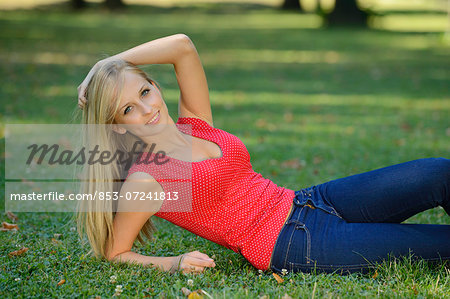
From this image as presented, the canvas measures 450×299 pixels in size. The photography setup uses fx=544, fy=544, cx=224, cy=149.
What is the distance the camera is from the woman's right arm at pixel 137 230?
3.12 meters

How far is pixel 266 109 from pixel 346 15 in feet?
51.7

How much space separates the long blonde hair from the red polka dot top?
0.20m

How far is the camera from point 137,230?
10.6ft

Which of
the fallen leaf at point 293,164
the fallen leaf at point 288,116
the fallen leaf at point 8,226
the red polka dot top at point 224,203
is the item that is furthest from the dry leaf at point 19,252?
the fallen leaf at point 288,116

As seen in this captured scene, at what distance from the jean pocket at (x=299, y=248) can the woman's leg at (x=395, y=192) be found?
346 mm

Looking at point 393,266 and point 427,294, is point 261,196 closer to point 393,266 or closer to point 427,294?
point 393,266

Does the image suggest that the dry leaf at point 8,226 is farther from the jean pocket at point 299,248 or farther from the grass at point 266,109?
the jean pocket at point 299,248

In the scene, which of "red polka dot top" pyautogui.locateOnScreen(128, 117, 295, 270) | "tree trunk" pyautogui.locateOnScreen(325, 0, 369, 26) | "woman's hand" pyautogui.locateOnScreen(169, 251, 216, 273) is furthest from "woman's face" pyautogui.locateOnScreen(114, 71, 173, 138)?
"tree trunk" pyautogui.locateOnScreen(325, 0, 369, 26)

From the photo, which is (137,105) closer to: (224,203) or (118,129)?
(118,129)

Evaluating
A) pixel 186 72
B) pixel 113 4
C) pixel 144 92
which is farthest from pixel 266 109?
pixel 113 4

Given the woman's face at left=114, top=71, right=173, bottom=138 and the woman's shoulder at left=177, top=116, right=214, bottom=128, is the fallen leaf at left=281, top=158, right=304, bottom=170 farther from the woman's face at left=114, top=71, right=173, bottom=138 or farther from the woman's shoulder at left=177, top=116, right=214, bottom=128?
the woman's face at left=114, top=71, right=173, bottom=138

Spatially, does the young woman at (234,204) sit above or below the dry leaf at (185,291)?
above

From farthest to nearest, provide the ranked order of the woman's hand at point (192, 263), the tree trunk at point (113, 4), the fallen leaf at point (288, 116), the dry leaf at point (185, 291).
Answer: the tree trunk at point (113, 4) → the fallen leaf at point (288, 116) → the woman's hand at point (192, 263) → the dry leaf at point (185, 291)

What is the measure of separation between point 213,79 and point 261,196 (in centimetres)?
909
